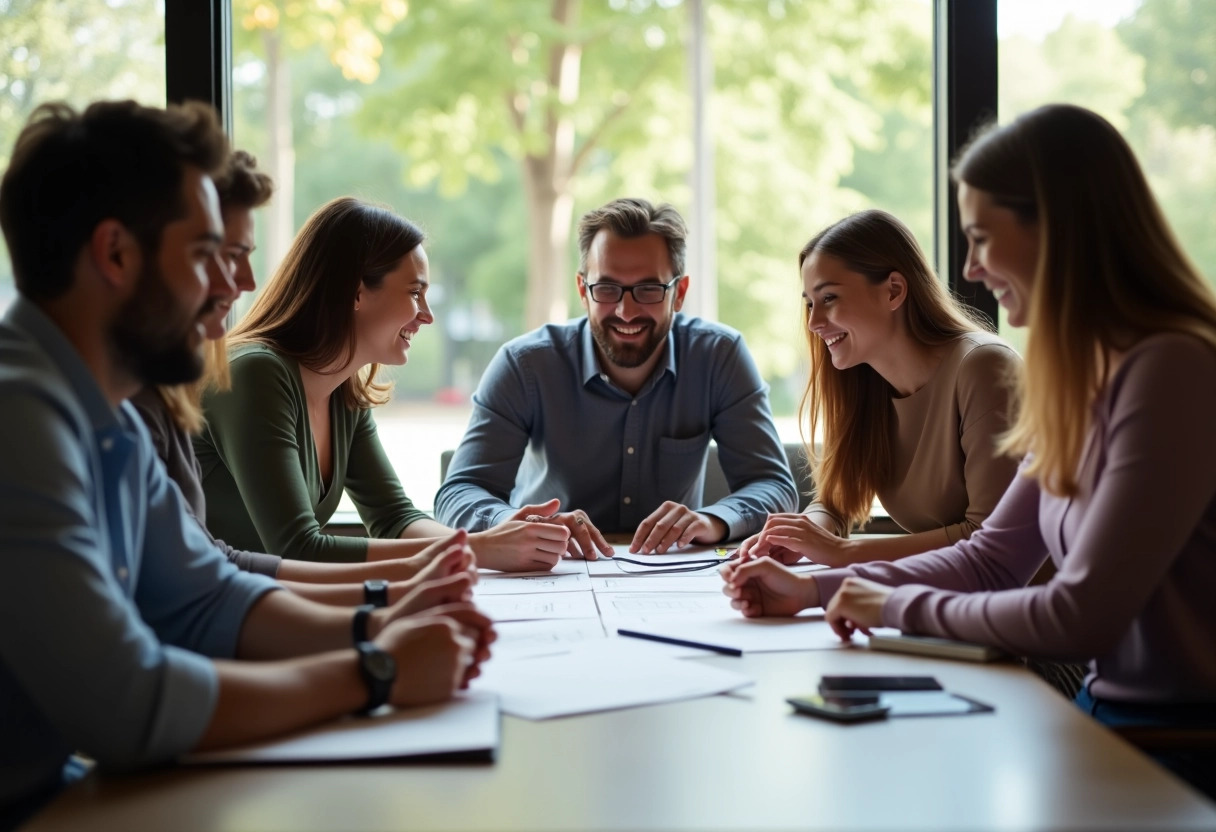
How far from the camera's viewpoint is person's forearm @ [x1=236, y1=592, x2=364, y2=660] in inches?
57.7

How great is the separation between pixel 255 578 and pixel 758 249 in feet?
19.1

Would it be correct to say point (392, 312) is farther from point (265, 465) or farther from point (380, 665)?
point (380, 665)

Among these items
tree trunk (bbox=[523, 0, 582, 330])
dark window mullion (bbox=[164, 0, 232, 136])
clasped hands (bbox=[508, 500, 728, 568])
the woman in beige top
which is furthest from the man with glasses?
tree trunk (bbox=[523, 0, 582, 330])

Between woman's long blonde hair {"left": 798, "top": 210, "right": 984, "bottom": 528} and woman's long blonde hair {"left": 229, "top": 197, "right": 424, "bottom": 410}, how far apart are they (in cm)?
102

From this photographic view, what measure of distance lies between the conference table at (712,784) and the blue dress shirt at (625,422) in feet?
5.76

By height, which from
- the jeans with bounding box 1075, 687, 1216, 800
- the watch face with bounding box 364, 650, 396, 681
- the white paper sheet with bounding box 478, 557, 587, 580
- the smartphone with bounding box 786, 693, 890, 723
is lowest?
the jeans with bounding box 1075, 687, 1216, 800

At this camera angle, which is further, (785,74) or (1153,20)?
(785,74)

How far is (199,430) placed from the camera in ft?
5.98

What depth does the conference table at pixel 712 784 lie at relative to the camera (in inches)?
37.8

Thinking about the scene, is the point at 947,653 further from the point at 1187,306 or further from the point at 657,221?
the point at 657,221

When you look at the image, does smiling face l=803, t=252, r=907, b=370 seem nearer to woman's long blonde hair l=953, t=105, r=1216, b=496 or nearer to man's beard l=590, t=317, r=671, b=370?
man's beard l=590, t=317, r=671, b=370

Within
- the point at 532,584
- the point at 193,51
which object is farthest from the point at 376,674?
the point at 193,51

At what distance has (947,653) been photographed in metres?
1.50

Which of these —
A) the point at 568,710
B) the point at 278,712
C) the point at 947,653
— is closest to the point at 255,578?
the point at 278,712
